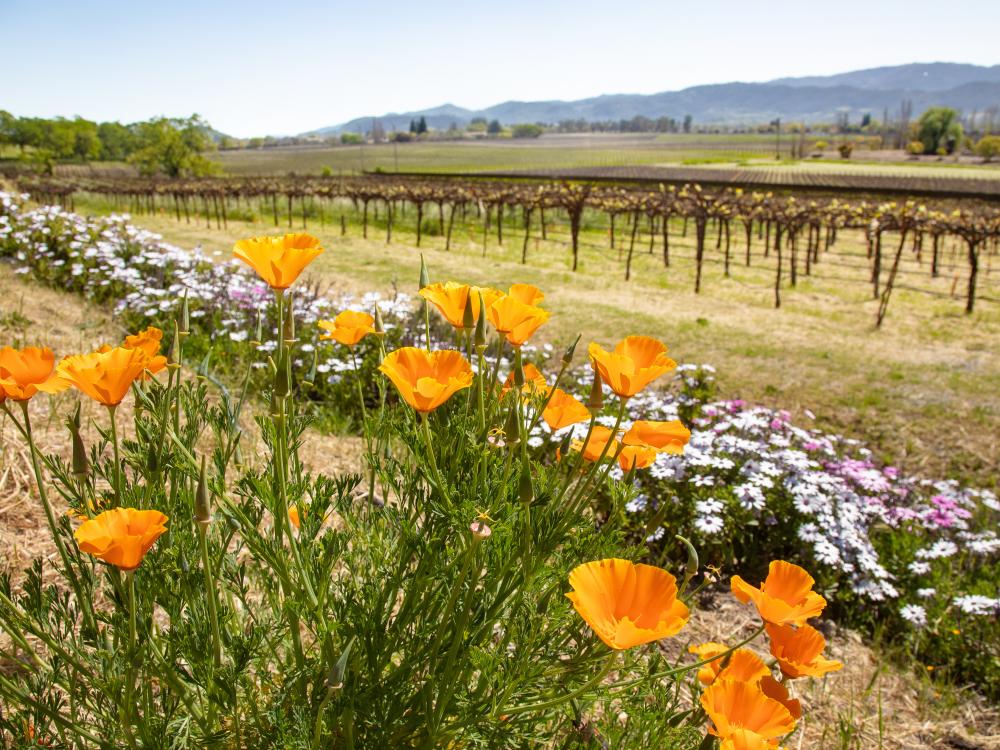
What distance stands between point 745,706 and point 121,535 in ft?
3.28

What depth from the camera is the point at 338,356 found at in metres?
6.39

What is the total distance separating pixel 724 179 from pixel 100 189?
37294 millimetres

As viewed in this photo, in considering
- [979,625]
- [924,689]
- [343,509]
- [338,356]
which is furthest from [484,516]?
[338,356]

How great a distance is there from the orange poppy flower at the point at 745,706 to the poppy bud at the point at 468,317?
2.43 feet

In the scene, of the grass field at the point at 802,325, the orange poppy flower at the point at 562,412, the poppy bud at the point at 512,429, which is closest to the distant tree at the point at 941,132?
the grass field at the point at 802,325

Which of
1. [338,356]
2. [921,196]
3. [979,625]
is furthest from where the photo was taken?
[921,196]

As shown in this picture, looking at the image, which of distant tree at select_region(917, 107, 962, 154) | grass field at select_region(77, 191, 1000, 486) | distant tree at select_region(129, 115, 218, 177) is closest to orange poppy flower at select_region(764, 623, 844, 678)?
grass field at select_region(77, 191, 1000, 486)

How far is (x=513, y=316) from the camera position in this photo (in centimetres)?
131

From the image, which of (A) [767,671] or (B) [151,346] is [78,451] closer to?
(B) [151,346]

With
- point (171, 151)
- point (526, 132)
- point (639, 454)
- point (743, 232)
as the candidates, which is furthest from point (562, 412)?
point (526, 132)

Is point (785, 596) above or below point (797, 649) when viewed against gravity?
above

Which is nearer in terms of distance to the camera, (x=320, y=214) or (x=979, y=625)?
(x=979, y=625)

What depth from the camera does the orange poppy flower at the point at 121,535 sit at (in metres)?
0.92

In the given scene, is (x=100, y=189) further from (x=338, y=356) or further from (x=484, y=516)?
(x=484, y=516)
